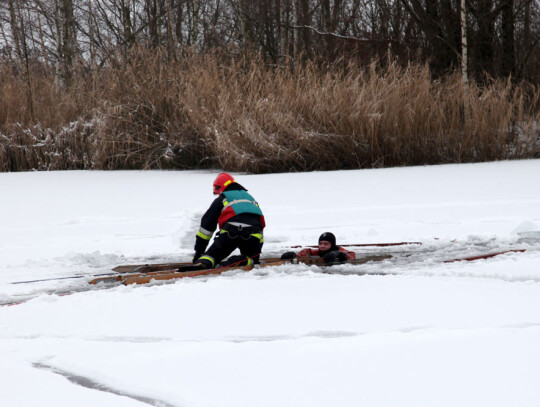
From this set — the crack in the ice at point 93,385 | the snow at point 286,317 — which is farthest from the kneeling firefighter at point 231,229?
the crack in the ice at point 93,385

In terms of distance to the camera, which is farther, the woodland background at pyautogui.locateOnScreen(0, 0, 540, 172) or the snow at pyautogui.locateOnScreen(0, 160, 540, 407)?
the woodland background at pyautogui.locateOnScreen(0, 0, 540, 172)

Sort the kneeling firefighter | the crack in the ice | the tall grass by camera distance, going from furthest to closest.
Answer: the tall grass, the kneeling firefighter, the crack in the ice

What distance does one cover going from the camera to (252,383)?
2.89 m

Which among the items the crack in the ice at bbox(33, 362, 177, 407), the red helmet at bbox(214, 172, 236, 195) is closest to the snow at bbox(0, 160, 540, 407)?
the crack in the ice at bbox(33, 362, 177, 407)

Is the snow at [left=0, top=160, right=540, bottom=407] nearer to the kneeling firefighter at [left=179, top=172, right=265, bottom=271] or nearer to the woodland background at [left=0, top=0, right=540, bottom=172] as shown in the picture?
the kneeling firefighter at [left=179, top=172, right=265, bottom=271]

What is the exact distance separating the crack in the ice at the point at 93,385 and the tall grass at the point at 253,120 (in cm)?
852

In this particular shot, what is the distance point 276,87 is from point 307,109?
1.29 metres

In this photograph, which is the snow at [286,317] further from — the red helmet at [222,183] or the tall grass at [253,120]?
the tall grass at [253,120]

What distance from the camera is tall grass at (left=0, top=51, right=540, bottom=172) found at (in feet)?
37.7

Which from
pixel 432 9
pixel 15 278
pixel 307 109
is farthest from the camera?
pixel 432 9

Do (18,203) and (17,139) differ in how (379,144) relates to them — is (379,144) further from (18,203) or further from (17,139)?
(17,139)

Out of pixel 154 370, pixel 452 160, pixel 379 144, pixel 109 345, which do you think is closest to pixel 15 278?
pixel 109 345

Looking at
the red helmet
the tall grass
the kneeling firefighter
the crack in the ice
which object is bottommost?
the crack in the ice

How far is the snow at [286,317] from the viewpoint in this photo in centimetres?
283
